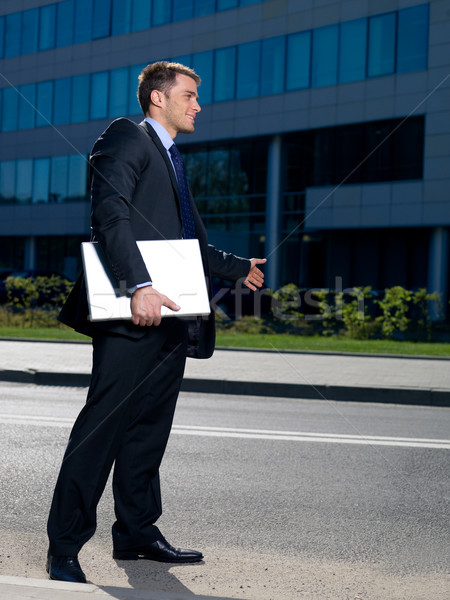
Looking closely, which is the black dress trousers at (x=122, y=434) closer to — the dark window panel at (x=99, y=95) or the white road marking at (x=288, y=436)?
the white road marking at (x=288, y=436)

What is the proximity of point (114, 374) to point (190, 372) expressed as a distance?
715 centimetres

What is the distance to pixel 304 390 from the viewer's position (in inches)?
359

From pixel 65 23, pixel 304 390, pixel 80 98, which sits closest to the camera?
pixel 304 390

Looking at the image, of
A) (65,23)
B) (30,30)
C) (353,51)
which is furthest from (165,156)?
(30,30)

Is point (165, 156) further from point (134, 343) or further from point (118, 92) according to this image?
point (118, 92)

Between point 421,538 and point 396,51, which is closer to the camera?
point 421,538

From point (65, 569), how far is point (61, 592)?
51cm

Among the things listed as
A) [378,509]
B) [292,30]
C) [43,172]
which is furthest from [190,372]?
[43,172]

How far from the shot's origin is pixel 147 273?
2947 mm

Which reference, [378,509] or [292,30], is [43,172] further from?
[378,509]

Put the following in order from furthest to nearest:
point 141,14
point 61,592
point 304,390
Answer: point 141,14 < point 304,390 < point 61,592

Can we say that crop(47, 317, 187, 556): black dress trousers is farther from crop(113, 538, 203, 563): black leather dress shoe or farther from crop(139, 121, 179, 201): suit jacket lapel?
crop(139, 121, 179, 201): suit jacket lapel

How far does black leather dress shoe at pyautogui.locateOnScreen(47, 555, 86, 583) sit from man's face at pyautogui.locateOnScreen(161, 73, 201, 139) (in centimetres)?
178

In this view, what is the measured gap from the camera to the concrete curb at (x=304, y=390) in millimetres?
8836
